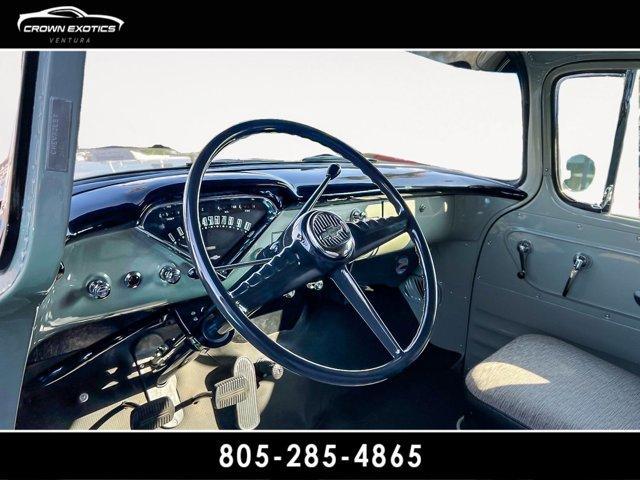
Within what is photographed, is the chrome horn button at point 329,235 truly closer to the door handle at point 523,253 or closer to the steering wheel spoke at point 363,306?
the steering wheel spoke at point 363,306

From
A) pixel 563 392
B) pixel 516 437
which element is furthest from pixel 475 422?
pixel 516 437

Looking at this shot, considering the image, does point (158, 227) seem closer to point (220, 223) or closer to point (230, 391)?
point (220, 223)

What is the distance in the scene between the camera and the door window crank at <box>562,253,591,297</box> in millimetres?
2059

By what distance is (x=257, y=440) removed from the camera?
1.18 metres

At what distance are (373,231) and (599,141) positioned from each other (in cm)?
113

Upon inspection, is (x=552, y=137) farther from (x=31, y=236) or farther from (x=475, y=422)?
(x=31, y=236)

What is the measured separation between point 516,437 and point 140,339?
45.0 inches

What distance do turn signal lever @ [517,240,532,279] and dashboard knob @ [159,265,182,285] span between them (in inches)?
59.4

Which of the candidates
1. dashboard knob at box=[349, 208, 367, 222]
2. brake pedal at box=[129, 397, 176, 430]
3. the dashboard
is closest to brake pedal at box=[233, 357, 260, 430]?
brake pedal at box=[129, 397, 176, 430]

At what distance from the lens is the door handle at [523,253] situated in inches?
90.2
